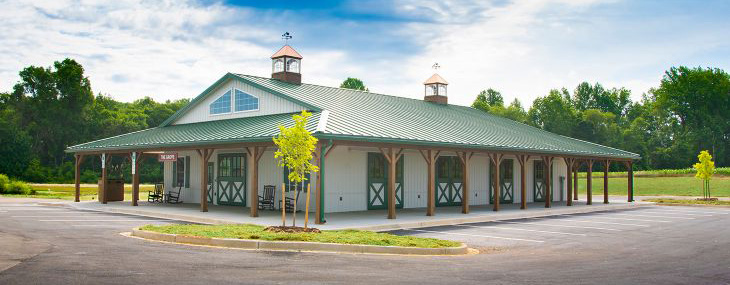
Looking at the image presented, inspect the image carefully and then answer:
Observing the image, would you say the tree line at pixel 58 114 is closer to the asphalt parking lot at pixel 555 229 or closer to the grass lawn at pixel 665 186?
the grass lawn at pixel 665 186

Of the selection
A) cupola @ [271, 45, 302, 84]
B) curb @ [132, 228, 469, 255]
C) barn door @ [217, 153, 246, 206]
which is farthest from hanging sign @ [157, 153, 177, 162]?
curb @ [132, 228, 469, 255]

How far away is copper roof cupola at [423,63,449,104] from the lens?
3153cm

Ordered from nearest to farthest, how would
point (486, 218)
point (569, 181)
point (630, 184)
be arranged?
point (486, 218) < point (569, 181) < point (630, 184)

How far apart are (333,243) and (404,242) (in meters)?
1.43

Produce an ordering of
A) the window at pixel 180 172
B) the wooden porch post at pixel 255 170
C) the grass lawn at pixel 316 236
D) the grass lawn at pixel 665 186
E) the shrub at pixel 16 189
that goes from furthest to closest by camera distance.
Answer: the grass lawn at pixel 665 186 < the shrub at pixel 16 189 < the window at pixel 180 172 < the wooden porch post at pixel 255 170 < the grass lawn at pixel 316 236

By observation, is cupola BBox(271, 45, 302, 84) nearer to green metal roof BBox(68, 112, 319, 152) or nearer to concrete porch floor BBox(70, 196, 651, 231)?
green metal roof BBox(68, 112, 319, 152)

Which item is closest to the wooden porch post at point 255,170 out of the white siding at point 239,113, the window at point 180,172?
the white siding at point 239,113

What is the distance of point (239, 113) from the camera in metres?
24.1

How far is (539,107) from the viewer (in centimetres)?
7850

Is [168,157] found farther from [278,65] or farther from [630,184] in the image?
[630,184]

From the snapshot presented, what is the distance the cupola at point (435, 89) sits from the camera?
3153cm

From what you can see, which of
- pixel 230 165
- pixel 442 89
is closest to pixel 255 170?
pixel 230 165

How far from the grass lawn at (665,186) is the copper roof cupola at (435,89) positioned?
54.1 ft

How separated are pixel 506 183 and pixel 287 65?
35.5 ft
